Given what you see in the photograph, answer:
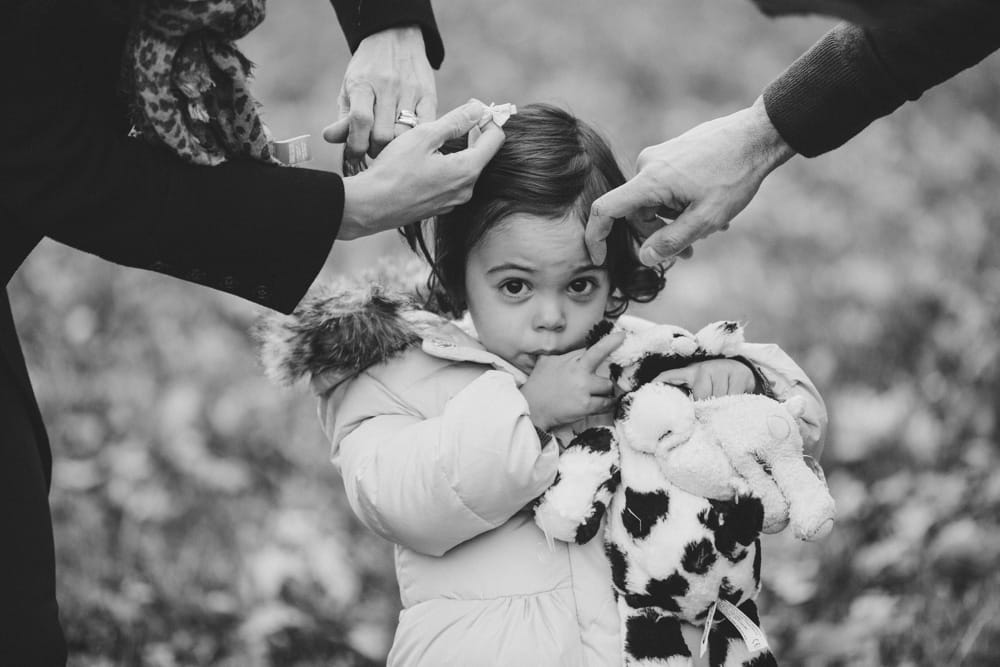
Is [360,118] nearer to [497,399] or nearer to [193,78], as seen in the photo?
[193,78]

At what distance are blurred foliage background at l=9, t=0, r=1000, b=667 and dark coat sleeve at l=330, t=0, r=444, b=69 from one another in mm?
460

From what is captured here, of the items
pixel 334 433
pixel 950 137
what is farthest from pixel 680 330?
pixel 950 137

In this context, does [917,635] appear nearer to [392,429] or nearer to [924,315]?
[924,315]

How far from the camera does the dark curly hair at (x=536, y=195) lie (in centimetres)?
204

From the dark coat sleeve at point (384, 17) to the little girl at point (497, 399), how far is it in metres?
0.24

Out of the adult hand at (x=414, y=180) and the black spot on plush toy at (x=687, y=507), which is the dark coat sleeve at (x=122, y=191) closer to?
the adult hand at (x=414, y=180)

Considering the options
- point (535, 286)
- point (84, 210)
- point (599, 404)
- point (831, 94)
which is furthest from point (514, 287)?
point (84, 210)

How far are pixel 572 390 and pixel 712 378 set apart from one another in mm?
250

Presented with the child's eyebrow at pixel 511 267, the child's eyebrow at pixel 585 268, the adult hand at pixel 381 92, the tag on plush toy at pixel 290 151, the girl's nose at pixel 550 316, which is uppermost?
the adult hand at pixel 381 92

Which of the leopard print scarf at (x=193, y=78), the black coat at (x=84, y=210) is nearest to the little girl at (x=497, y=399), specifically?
the black coat at (x=84, y=210)

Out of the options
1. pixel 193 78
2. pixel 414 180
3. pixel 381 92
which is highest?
pixel 193 78

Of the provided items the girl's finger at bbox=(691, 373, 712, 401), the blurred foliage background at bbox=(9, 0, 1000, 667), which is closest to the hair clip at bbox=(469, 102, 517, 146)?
the blurred foliage background at bbox=(9, 0, 1000, 667)

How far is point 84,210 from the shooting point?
4.99ft

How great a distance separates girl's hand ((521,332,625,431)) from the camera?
190 centimetres
